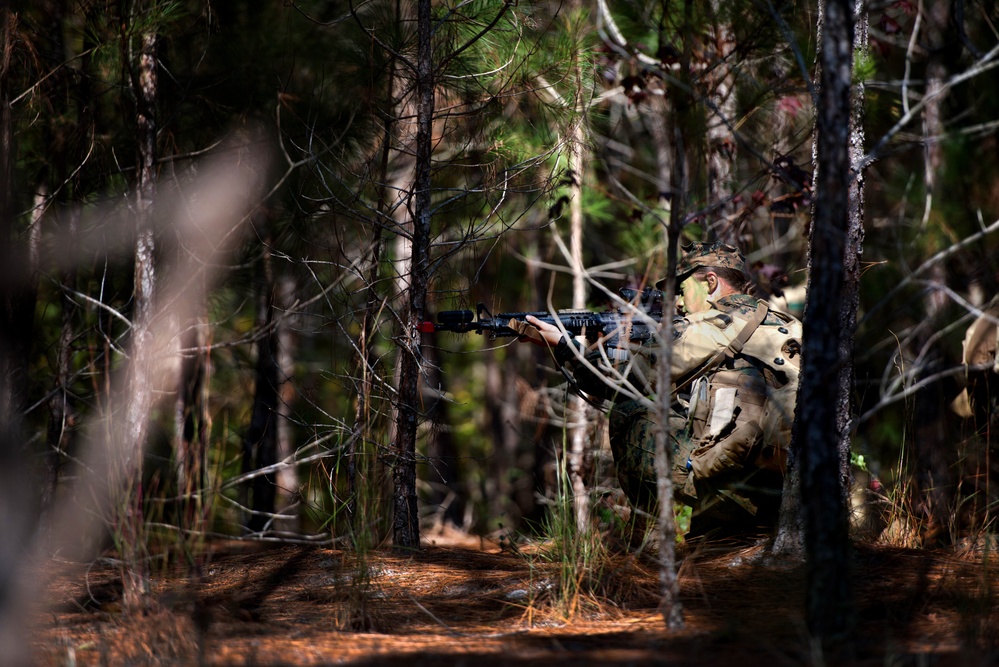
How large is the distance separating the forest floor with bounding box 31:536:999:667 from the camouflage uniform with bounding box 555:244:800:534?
29 cm

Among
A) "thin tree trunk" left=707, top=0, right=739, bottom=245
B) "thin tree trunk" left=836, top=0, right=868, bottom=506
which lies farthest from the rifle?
"thin tree trunk" left=707, top=0, right=739, bottom=245

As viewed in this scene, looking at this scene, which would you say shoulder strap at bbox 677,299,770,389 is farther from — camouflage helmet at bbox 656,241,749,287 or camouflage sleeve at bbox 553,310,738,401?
camouflage helmet at bbox 656,241,749,287

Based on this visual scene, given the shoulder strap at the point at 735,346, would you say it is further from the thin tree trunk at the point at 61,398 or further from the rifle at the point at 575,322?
the thin tree trunk at the point at 61,398

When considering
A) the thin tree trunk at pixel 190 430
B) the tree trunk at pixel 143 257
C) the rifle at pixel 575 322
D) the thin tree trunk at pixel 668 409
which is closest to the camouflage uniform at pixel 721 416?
the rifle at pixel 575 322

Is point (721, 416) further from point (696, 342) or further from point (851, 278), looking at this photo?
point (851, 278)

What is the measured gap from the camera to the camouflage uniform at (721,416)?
439 cm

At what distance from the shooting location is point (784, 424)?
14.4 ft

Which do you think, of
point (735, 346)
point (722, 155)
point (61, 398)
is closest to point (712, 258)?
point (735, 346)

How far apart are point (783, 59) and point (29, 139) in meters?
5.18

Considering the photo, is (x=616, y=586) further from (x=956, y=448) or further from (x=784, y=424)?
(x=956, y=448)

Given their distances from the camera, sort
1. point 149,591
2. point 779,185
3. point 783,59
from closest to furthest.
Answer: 1. point 149,591
2. point 783,59
3. point 779,185

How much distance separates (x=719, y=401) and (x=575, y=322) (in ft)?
2.71

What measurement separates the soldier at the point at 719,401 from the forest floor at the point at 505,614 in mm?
317

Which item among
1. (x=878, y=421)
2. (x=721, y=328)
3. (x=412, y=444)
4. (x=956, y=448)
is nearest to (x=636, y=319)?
(x=721, y=328)
